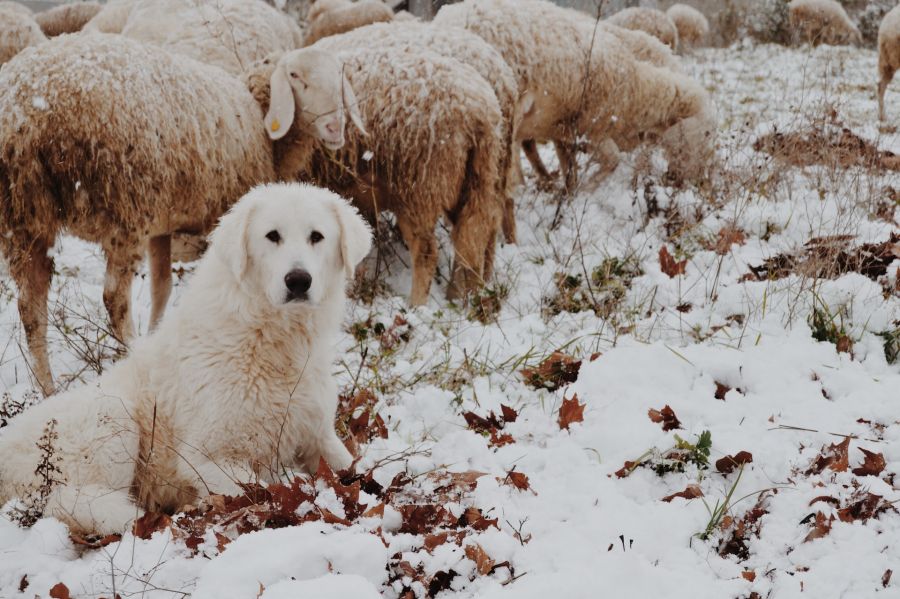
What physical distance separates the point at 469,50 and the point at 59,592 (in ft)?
14.3

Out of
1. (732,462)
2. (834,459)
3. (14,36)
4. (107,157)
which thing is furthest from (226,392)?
(14,36)

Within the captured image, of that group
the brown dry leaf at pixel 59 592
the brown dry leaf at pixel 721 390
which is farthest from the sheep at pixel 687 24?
the brown dry leaf at pixel 59 592

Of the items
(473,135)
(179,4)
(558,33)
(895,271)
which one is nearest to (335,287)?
(473,135)

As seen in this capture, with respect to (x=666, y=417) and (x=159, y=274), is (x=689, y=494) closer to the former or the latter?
(x=666, y=417)

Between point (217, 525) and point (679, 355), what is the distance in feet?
6.67

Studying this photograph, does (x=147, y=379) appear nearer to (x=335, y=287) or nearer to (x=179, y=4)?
(x=335, y=287)

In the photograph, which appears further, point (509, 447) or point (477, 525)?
point (509, 447)

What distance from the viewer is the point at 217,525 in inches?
99.6

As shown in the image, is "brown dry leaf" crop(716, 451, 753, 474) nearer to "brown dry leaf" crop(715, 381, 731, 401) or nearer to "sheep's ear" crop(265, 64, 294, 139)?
"brown dry leaf" crop(715, 381, 731, 401)

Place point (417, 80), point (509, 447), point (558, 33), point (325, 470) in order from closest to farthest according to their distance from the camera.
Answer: point (325, 470)
point (509, 447)
point (417, 80)
point (558, 33)

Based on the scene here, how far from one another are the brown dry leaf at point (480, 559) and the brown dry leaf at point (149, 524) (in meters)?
0.99

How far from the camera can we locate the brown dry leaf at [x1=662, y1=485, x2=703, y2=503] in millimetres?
2674

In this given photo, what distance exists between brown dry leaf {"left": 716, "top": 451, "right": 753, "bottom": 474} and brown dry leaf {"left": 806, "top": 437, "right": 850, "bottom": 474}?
20 cm

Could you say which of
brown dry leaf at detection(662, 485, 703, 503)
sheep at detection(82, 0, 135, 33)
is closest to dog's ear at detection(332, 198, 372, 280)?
brown dry leaf at detection(662, 485, 703, 503)
